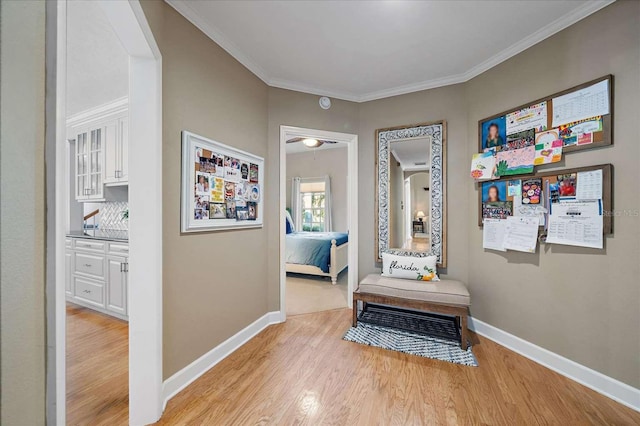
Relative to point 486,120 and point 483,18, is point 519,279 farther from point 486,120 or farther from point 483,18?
point 483,18

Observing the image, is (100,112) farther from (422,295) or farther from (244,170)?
(422,295)

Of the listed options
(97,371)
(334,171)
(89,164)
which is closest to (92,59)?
(89,164)

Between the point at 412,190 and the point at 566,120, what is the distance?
1.43 m

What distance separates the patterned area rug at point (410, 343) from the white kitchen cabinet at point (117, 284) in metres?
2.48

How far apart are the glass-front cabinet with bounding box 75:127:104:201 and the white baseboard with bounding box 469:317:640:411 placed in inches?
186

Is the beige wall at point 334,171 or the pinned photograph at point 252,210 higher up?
the beige wall at point 334,171

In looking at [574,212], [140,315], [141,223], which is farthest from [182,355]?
[574,212]

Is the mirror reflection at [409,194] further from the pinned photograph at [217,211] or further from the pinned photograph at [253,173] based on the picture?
the pinned photograph at [217,211]

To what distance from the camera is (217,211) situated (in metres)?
2.10

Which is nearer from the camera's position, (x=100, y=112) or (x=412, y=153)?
(x=412, y=153)

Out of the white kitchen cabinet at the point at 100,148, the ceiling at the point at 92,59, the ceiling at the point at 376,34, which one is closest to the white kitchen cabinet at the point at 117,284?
the white kitchen cabinet at the point at 100,148

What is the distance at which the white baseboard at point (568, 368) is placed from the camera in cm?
164

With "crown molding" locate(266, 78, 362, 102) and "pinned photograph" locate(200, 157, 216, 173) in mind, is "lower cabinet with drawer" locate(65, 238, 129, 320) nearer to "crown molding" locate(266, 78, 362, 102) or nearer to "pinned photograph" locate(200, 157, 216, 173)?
"pinned photograph" locate(200, 157, 216, 173)

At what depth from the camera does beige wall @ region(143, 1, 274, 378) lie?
1.67m
